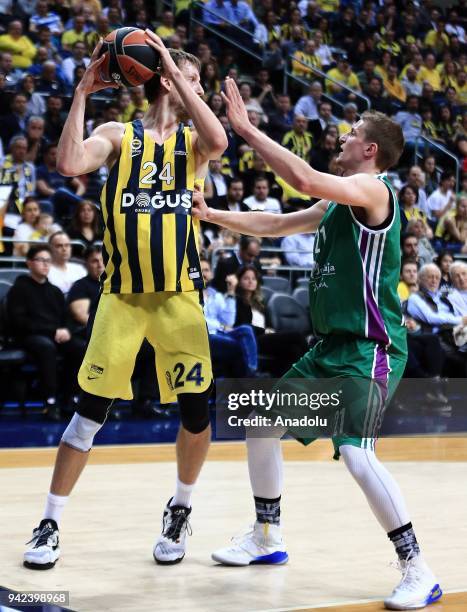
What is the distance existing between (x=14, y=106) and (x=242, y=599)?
8637 mm

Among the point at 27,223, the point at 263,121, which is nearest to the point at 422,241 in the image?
the point at 263,121

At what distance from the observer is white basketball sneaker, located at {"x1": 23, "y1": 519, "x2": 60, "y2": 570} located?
4.09 meters

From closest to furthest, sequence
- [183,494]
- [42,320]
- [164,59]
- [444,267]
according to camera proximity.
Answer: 1. [164,59]
2. [183,494]
3. [42,320]
4. [444,267]

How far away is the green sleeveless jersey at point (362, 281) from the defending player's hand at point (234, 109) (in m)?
0.57

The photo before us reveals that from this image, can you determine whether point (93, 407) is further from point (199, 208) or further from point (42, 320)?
point (42, 320)

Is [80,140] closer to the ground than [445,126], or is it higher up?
higher up

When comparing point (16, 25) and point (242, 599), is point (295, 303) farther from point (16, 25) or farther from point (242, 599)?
point (242, 599)

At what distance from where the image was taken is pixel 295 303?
10.0m

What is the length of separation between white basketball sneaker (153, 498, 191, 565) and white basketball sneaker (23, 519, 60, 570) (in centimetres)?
41

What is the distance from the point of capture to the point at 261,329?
31.6 feet

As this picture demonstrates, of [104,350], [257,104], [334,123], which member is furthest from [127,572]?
[334,123]

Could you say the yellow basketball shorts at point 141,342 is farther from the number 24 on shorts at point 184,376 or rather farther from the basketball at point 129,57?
the basketball at point 129,57

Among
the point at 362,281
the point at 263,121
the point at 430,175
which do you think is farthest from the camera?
the point at 430,175

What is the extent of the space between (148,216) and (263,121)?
31.6 ft
